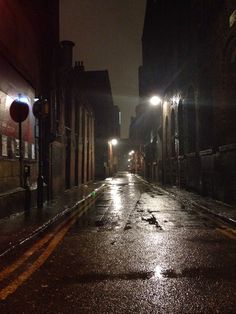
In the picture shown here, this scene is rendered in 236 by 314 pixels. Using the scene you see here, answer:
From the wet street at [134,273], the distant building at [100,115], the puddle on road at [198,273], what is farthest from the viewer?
the distant building at [100,115]

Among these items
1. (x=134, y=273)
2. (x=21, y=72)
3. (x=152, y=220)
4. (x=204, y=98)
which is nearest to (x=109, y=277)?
(x=134, y=273)

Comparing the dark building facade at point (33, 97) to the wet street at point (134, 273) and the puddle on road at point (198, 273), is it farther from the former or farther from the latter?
the puddle on road at point (198, 273)

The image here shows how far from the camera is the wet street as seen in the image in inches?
179

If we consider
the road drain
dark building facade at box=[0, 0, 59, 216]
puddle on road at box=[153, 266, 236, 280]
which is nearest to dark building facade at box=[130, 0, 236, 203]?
the road drain

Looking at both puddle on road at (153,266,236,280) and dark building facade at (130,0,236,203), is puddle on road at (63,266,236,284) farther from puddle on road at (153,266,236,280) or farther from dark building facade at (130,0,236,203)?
dark building facade at (130,0,236,203)

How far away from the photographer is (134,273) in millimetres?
5926

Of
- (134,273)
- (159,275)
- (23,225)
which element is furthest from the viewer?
(23,225)

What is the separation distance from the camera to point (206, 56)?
61.8 feet

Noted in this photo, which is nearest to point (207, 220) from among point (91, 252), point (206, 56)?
point (91, 252)

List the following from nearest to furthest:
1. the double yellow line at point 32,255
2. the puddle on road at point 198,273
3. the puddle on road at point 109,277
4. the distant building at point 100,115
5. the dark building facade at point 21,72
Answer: the double yellow line at point 32,255 → the puddle on road at point 109,277 → the puddle on road at point 198,273 → the dark building facade at point 21,72 → the distant building at point 100,115

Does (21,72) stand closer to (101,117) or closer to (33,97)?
(33,97)

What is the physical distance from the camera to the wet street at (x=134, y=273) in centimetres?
454

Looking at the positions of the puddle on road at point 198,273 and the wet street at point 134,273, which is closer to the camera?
the wet street at point 134,273

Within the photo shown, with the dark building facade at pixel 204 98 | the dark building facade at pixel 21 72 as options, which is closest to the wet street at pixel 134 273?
the dark building facade at pixel 21 72
